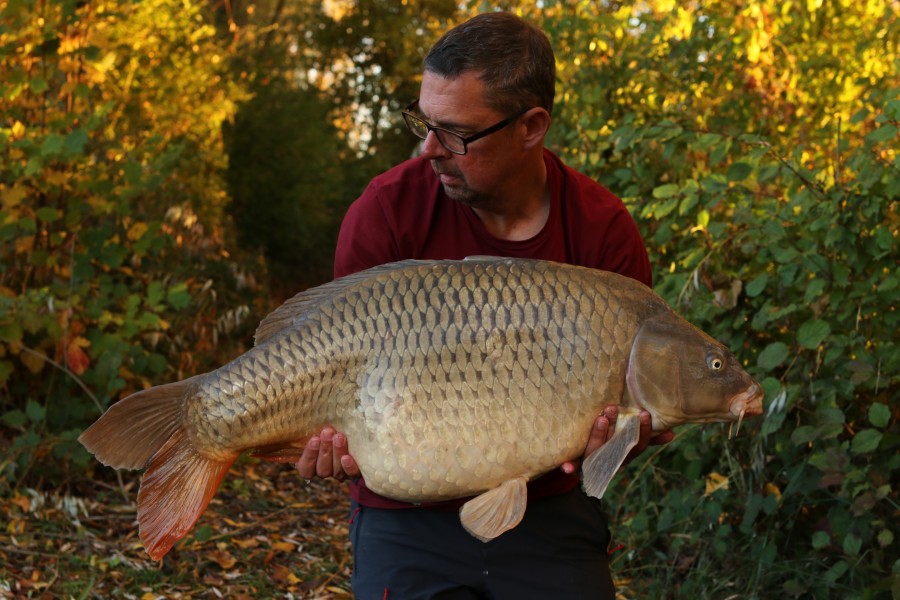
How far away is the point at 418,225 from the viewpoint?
1752 millimetres

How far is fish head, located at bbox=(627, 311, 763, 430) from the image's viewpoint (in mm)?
1505

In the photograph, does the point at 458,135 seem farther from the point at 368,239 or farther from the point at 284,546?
the point at 284,546

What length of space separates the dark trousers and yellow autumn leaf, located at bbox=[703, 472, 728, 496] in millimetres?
944

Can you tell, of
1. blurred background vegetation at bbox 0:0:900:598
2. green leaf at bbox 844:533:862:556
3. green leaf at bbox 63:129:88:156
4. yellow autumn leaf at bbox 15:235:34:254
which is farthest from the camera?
yellow autumn leaf at bbox 15:235:34:254

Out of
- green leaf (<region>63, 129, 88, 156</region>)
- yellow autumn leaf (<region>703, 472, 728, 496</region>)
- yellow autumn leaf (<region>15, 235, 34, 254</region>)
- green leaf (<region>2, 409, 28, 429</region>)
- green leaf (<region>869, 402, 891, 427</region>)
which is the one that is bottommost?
yellow autumn leaf (<region>703, 472, 728, 496</region>)

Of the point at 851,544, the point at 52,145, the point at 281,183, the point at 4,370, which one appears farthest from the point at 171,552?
the point at 281,183

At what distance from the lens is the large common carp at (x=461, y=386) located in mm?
1488

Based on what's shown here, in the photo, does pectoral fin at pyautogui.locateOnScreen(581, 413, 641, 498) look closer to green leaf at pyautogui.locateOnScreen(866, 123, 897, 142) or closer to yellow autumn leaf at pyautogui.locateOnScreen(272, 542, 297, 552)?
green leaf at pyautogui.locateOnScreen(866, 123, 897, 142)

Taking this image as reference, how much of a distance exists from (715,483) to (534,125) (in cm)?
131

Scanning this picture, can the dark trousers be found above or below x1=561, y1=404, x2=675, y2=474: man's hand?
below

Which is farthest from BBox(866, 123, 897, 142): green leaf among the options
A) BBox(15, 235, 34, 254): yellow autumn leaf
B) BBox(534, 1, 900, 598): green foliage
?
BBox(15, 235, 34, 254): yellow autumn leaf

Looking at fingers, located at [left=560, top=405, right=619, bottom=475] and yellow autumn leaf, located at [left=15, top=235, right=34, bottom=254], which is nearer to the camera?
fingers, located at [left=560, top=405, right=619, bottom=475]

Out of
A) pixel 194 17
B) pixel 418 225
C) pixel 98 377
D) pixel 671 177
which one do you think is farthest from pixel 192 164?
pixel 418 225

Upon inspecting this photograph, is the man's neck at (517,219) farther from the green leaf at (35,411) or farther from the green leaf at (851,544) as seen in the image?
the green leaf at (35,411)
